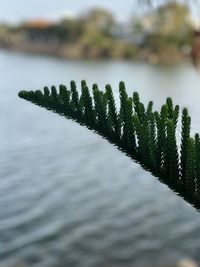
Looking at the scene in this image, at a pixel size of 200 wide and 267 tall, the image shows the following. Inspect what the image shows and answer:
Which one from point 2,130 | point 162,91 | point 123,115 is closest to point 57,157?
point 2,130

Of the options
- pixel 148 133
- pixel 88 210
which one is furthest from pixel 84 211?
pixel 148 133

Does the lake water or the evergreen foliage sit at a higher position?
the evergreen foliage

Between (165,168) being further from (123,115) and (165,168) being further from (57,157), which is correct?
(57,157)

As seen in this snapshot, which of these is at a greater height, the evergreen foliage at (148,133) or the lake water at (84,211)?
the evergreen foliage at (148,133)

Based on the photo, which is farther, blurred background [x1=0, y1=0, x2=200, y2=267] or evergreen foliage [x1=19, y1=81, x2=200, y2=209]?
blurred background [x1=0, y1=0, x2=200, y2=267]

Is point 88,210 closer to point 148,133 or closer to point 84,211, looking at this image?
point 84,211

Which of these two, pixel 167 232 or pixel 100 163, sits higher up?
pixel 100 163

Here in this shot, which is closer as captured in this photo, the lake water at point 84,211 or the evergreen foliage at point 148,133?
the evergreen foliage at point 148,133

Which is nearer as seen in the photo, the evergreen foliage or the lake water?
the evergreen foliage
